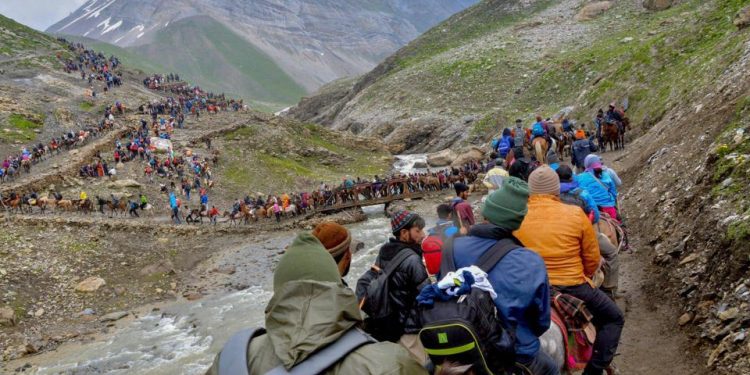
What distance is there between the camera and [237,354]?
3.00 m

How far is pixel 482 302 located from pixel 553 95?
161 feet

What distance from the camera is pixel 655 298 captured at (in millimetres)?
8703

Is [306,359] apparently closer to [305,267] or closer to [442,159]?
[305,267]

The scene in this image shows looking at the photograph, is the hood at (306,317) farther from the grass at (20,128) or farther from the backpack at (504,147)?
the grass at (20,128)

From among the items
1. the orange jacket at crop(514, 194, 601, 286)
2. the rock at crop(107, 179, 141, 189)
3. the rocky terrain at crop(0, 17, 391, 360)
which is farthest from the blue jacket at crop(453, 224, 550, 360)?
the rock at crop(107, 179, 141, 189)

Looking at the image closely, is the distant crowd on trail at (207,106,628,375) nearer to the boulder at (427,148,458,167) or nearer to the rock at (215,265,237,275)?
the rock at (215,265,237,275)

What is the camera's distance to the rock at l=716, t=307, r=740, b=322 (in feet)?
21.4

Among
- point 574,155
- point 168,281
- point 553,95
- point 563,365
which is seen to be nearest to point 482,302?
point 563,365

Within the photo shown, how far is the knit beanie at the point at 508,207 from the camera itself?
4.46 m

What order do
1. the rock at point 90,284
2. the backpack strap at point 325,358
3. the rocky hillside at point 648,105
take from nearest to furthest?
the backpack strap at point 325,358
the rocky hillside at point 648,105
the rock at point 90,284

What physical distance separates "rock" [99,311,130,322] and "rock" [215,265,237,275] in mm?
5062

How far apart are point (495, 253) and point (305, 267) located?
1.65m

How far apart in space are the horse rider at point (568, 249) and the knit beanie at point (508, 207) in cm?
74

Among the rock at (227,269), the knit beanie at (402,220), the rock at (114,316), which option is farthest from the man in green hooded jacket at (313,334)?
the rock at (227,269)
